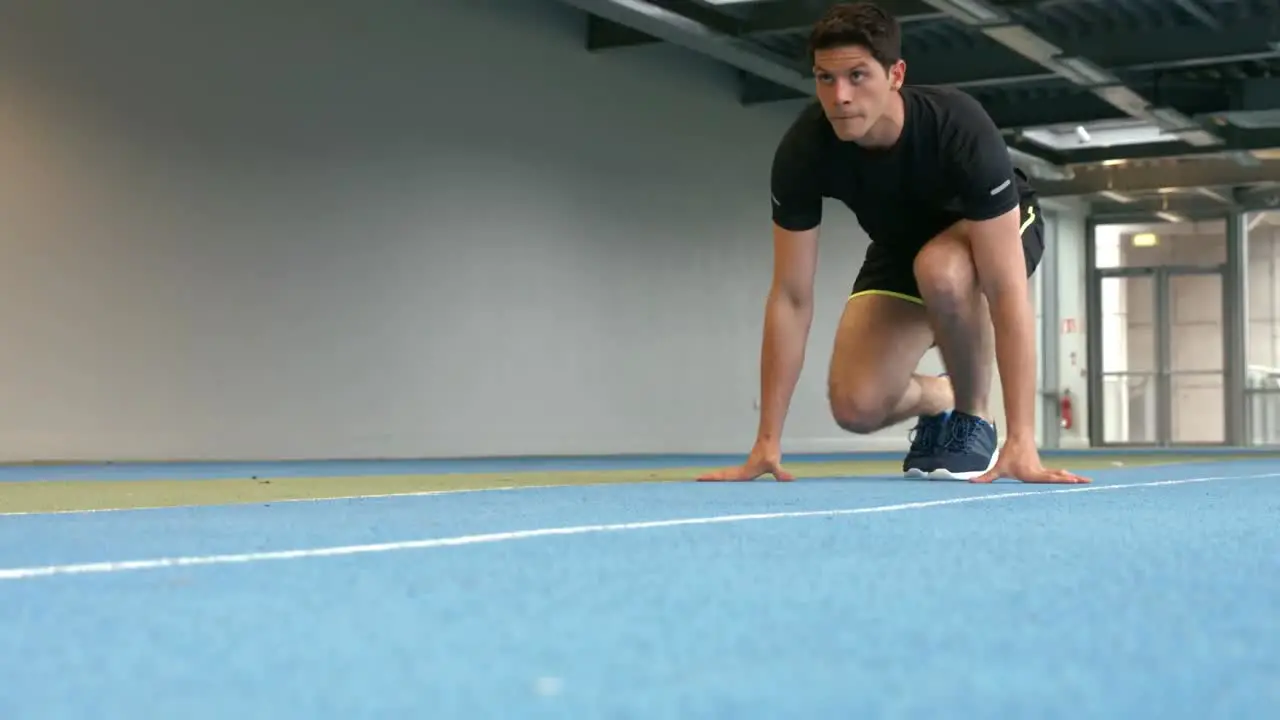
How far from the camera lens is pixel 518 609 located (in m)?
1.49

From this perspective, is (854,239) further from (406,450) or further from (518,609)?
(518,609)

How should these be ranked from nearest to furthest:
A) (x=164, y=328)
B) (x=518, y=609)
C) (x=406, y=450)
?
(x=518, y=609) < (x=164, y=328) < (x=406, y=450)

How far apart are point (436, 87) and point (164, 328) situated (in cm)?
267

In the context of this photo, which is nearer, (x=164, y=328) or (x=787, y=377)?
(x=787, y=377)

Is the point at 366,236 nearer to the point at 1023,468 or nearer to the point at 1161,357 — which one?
the point at 1023,468

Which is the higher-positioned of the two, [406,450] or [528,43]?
[528,43]

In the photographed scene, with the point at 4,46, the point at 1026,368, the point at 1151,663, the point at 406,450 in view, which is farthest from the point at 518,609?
the point at 406,450

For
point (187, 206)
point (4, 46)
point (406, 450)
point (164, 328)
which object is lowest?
point (406, 450)

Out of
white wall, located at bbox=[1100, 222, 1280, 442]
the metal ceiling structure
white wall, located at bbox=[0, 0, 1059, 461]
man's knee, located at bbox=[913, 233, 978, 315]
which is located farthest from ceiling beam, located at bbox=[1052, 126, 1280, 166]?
man's knee, located at bbox=[913, 233, 978, 315]

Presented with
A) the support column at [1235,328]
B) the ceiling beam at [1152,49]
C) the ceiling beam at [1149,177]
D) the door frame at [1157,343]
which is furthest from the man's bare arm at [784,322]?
the door frame at [1157,343]

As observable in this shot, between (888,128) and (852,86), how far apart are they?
7.9 inches

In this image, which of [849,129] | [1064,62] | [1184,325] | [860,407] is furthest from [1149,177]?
[849,129]

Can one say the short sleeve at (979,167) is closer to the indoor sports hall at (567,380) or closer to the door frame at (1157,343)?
the indoor sports hall at (567,380)

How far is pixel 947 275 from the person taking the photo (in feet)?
13.5
